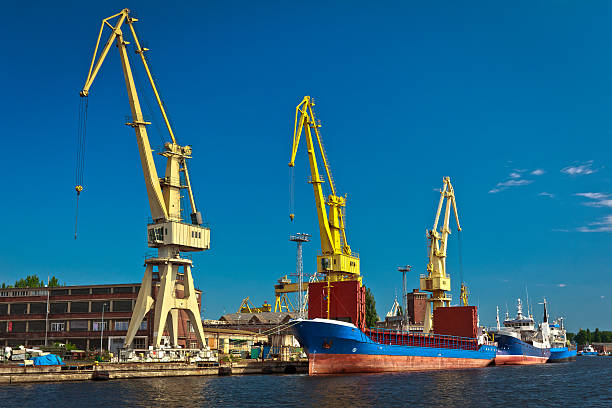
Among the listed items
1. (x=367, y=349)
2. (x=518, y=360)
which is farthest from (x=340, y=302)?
(x=518, y=360)

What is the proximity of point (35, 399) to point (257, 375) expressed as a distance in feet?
99.6

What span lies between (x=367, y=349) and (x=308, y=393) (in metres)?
19.9

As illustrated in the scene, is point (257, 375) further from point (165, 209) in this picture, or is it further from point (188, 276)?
point (165, 209)

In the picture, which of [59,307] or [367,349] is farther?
[59,307]

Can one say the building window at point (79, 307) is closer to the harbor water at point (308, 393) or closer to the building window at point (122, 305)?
the building window at point (122, 305)

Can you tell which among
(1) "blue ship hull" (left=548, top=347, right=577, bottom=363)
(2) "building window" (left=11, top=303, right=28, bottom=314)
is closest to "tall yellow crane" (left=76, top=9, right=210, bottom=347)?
(2) "building window" (left=11, top=303, right=28, bottom=314)

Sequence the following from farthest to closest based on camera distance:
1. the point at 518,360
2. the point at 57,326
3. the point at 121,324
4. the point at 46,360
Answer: the point at 518,360 → the point at 57,326 → the point at 121,324 → the point at 46,360

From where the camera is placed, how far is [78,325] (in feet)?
323

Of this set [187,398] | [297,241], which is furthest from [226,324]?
[187,398]

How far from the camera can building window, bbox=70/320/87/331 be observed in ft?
321

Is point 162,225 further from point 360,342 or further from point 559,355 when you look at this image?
point 559,355

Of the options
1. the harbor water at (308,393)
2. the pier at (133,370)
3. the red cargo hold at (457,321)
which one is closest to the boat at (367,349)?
the harbor water at (308,393)

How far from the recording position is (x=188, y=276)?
7525 cm

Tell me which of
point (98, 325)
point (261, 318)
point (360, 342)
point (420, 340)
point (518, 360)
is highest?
point (261, 318)
